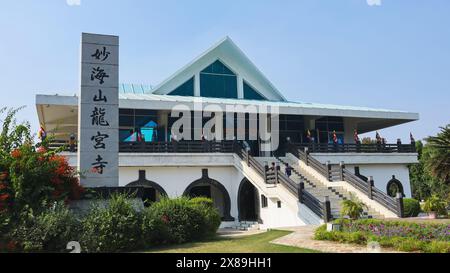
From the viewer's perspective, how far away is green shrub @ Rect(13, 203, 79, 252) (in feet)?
36.3

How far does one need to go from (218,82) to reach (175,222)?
16.8 meters

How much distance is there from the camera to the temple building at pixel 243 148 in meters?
20.6

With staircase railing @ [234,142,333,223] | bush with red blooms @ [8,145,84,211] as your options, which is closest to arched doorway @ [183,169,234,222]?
staircase railing @ [234,142,333,223]

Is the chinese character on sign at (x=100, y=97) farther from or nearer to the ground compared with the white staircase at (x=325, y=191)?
farther from the ground

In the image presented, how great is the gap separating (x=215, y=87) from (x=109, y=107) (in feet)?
45.9

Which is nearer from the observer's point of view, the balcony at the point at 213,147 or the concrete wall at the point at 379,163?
the balcony at the point at 213,147

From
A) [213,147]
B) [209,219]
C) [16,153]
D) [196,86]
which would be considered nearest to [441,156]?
[209,219]

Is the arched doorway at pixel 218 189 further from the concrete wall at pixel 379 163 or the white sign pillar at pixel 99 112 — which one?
the white sign pillar at pixel 99 112

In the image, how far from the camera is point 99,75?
15.7m

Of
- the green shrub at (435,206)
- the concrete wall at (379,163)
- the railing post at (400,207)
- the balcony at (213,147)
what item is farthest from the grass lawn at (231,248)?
the concrete wall at (379,163)

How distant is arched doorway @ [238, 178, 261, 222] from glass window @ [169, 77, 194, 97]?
7849mm

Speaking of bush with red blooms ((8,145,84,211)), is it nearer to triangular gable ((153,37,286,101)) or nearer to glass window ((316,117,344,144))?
triangular gable ((153,37,286,101))

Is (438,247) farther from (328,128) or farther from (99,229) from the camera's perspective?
(328,128)

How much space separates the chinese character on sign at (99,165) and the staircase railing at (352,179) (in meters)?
11.8
